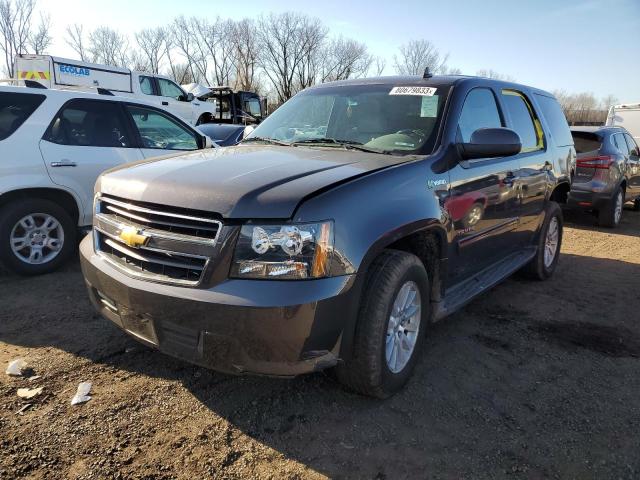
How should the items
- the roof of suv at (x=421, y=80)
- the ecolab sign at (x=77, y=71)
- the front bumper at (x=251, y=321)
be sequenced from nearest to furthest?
the front bumper at (x=251, y=321)
the roof of suv at (x=421, y=80)
the ecolab sign at (x=77, y=71)

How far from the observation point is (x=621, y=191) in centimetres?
911

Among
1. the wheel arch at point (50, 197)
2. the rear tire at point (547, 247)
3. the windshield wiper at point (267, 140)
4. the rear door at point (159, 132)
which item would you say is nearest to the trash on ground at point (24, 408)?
the windshield wiper at point (267, 140)

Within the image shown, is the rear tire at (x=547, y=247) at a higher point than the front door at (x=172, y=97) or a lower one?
lower

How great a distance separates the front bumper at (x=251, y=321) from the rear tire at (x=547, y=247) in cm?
348

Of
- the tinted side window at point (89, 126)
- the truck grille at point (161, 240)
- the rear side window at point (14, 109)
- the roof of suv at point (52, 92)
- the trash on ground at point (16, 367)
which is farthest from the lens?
the tinted side window at point (89, 126)

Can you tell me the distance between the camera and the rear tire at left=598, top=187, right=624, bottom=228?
872 cm

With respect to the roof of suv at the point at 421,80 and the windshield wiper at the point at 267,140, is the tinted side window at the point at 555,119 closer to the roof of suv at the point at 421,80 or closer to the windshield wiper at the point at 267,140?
the roof of suv at the point at 421,80

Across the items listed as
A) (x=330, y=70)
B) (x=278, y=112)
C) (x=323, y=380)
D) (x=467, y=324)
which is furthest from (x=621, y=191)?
(x=330, y=70)

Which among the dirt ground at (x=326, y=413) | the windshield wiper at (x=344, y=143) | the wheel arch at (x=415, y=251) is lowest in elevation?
the dirt ground at (x=326, y=413)

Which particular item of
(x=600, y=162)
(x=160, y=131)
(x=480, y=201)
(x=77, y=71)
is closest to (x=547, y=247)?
(x=480, y=201)

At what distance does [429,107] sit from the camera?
351 centimetres

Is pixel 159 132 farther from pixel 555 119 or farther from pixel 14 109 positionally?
pixel 555 119

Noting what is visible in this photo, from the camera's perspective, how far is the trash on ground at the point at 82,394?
2805 millimetres

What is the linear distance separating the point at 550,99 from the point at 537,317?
267 cm
